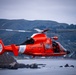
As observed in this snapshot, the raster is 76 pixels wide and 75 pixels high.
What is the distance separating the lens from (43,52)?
18.0 meters

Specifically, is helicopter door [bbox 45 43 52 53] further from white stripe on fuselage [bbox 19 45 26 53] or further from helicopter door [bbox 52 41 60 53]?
white stripe on fuselage [bbox 19 45 26 53]

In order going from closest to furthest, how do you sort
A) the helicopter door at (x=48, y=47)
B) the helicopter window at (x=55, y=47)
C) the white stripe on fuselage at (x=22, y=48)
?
the white stripe on fuselage at (x=22, y=48)
the helicopter door at (x=48, y=47)
the helicopter window at (x=55, y=47)

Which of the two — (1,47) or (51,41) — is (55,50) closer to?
(51,41)

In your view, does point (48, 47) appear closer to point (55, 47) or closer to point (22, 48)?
point (55, 47)

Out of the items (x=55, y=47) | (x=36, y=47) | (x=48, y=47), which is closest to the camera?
(x=36, y=47)

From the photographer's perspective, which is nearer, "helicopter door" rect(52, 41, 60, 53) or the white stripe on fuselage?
the white stripe on fuselage

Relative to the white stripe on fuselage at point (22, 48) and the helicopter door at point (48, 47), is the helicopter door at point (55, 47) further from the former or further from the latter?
the white stripe on fuselage at point (22, 48)

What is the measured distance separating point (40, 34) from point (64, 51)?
205cm

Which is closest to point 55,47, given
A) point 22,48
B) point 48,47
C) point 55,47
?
point 55,47

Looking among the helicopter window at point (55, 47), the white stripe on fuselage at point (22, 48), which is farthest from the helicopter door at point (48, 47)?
the white stripe on fuselage at point (22, 48)

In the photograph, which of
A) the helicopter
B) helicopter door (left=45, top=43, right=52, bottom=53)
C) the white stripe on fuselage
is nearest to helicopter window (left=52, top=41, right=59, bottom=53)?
the helicopter

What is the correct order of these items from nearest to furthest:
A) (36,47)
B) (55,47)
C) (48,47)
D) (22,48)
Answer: (22,48), (36,47), (48,47), (55,47)

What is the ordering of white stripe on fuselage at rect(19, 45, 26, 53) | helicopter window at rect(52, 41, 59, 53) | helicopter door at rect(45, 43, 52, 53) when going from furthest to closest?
helicopter window at rect(52, 41, 59, 53), helicopter door at rect(45, 43, 52, 53), white stripe on fuselage at rect(19, 45, 26, 53)

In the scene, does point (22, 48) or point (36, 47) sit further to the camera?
point (36, 47)
